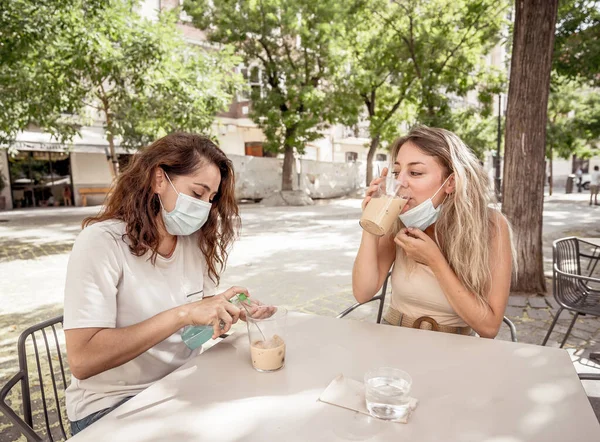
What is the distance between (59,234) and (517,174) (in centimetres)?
1010

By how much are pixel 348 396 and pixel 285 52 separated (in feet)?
59.8

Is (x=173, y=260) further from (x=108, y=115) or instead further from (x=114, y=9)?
(x=108, y=115)

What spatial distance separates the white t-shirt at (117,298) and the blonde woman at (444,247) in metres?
0.99

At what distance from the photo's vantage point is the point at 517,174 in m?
4.77

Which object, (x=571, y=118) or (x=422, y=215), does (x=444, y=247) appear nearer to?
(x=422, y=215)

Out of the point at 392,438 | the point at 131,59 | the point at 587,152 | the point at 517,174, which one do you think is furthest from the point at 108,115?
the point at 587,152

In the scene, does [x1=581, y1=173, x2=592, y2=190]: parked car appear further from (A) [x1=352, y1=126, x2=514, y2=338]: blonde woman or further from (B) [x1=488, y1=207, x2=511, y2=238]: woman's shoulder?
(A) [x1=352, y1=126, x2=514, y2=338]: blonde woman

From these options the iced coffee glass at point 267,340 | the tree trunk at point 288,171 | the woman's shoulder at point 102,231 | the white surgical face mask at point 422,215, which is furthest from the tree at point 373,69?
the iced coffee glass at point 267,340

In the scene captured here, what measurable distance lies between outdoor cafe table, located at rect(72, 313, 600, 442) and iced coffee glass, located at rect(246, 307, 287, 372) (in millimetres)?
42

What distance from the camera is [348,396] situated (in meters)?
1.33

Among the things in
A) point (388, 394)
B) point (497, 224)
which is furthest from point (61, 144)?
point (388, 394)

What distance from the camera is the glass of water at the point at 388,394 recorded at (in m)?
1.22

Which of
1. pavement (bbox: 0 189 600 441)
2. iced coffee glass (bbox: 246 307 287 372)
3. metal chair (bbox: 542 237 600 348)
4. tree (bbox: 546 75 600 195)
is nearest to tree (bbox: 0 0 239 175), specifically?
pavement (bbox: 0 189 600 441)

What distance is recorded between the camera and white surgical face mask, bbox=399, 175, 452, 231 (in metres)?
2.10
